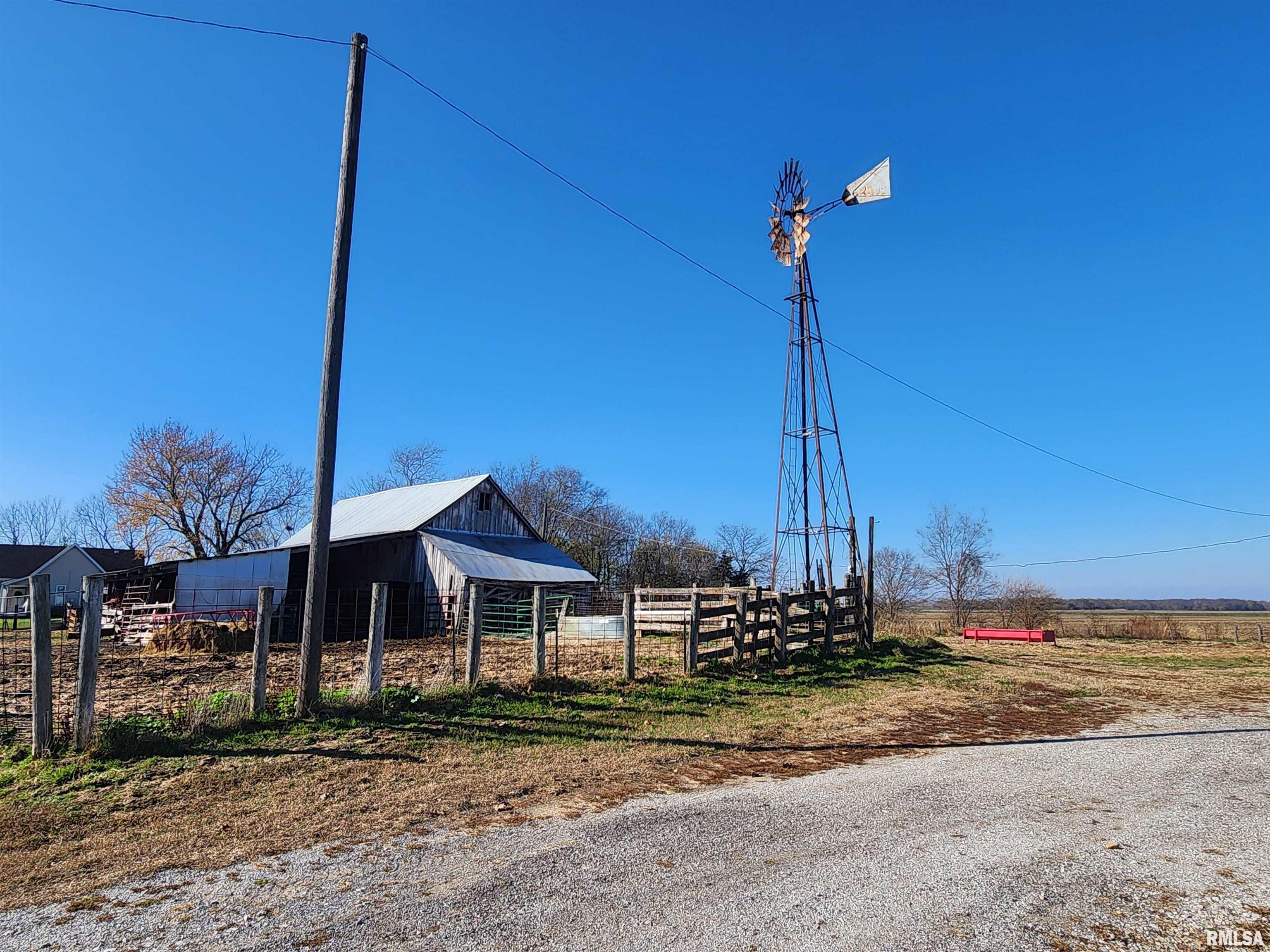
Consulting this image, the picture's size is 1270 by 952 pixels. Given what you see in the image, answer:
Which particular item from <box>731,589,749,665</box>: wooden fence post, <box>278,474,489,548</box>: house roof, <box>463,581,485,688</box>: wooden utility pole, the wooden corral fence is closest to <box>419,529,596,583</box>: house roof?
<box>278,474,489,548</box>: house roof

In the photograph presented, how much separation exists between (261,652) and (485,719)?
2612 mm

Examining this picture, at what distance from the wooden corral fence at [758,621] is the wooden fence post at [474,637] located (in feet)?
11.8

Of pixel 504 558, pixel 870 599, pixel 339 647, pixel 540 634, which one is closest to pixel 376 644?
pixel 540 634

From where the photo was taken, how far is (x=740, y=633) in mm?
14055

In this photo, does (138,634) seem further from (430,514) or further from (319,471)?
(319,471)

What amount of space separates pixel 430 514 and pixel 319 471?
22.6 m

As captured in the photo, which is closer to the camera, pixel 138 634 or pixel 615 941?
pixel 615 941

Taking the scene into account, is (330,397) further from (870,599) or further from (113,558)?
(113,558)

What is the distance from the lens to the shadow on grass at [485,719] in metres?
7.38

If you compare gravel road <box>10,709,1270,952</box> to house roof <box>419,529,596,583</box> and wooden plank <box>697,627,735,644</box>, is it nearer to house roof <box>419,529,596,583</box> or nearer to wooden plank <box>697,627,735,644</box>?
wooden plank <box>697,627,735,644</box>

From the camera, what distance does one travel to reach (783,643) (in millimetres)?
15281

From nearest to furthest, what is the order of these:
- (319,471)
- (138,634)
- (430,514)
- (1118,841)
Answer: (1118,841) → (319,471) → (138,634) → (430,514)

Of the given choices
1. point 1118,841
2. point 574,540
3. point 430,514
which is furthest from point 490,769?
point 574,540

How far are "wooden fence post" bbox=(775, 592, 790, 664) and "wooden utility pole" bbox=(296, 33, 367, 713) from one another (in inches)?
361
